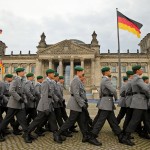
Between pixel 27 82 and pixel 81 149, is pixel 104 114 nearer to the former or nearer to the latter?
pixel 81 149

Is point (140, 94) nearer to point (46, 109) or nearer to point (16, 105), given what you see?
point (46, 109)

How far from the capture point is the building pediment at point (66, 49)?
5672cm

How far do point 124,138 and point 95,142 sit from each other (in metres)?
0.96

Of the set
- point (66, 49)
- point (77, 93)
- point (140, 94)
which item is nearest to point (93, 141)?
point (77, 93)

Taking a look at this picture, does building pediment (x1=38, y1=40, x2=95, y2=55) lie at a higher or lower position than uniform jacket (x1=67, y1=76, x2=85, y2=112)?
higher

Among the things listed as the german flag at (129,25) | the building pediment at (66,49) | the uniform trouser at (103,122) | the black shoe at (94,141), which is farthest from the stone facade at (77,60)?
the black shoe at (94,141)

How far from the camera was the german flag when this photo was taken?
1991 centimetres

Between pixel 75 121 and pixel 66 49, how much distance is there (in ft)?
168

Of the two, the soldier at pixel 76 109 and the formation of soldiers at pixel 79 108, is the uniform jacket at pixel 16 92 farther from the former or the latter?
the soldier at pixel 76 109

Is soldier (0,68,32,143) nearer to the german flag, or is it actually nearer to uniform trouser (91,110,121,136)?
uniform trouser (91,110,121,136)

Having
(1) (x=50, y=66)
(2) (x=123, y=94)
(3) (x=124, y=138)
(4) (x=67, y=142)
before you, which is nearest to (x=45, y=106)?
(4) (x=67, y=142)

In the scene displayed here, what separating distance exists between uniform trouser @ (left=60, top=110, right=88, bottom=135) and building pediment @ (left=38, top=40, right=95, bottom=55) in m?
50.4

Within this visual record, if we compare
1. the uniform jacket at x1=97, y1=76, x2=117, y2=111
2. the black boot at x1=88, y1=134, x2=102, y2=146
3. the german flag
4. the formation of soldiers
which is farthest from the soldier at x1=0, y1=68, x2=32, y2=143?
the german flag

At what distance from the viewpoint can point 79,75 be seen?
7086mm
